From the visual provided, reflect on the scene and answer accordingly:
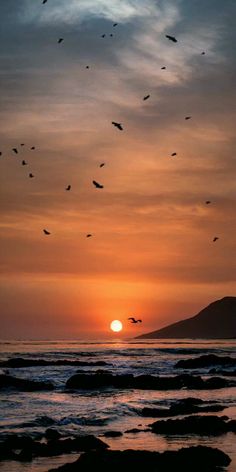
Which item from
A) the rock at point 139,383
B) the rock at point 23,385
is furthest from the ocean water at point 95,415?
Result: the rock at point 139,383

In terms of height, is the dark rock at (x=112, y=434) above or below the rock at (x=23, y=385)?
below

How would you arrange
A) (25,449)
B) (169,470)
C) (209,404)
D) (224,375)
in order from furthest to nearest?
(224,375) < (209,404) < (25,449) < (169,470)

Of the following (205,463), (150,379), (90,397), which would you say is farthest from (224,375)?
(205,463)

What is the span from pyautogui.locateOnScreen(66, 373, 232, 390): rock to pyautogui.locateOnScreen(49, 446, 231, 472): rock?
29891 mm

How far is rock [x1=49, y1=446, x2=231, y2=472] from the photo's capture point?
1855 cm

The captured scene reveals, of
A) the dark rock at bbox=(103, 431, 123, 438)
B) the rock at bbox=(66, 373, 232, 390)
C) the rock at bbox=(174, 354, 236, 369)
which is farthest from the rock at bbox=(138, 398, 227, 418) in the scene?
the rock at bbox=(174, 354, 236, 369)

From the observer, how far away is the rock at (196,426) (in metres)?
26.2

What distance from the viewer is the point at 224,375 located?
63.4 metres

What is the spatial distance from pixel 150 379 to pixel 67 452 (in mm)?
30435

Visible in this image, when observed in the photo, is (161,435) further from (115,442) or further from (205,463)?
(205,463)

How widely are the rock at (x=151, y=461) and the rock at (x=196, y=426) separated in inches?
246

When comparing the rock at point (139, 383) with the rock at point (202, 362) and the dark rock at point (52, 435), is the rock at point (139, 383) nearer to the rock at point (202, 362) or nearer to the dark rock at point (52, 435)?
the rock at point (202, 362)

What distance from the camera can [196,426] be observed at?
26.8m

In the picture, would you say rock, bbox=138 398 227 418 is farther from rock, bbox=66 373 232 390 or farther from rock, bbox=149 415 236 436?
rock, bbox=66 373 232 390
